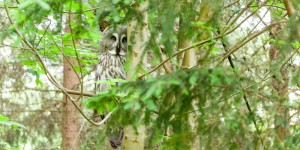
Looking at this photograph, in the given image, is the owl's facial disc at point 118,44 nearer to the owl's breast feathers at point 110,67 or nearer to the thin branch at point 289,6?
the owl's breast feathers at point 110,67

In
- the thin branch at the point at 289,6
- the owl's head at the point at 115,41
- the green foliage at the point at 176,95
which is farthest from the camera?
the owl's head at the point at 115,41

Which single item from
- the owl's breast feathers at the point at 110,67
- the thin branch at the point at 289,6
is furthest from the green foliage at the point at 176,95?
the owl's breast feathers at the point at 110,67

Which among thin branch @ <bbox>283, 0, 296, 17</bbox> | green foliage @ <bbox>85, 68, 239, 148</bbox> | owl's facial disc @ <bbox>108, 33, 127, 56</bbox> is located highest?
owl's facial disc @ <bbox>108, 33, 127, 56</bbox>

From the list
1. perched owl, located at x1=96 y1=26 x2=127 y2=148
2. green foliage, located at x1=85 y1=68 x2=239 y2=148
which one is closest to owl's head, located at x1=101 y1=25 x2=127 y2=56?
perched owl, located at x1=96 y1=26 x2=127 y2=148

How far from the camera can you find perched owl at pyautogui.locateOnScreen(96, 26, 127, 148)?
11.6 feet

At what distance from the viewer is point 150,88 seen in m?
1.66

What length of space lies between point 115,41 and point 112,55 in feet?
0.42

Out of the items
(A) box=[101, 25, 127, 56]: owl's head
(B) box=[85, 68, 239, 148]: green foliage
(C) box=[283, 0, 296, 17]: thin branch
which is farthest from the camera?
(A) box=[101, 25, 127, 56]: owl's head

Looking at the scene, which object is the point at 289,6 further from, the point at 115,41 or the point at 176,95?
the point at 115,41

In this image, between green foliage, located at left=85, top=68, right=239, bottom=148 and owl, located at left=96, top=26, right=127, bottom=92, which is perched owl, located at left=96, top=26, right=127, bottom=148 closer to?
owl, located at left=96, top=26, right=127, bottom=92

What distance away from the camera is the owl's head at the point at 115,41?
11.6ft

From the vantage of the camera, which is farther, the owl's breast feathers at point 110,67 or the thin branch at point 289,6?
the owl's breast feathers at point 110,67

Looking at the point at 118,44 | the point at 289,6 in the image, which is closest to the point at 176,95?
the point at 289,6

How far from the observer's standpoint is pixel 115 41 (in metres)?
3.56
